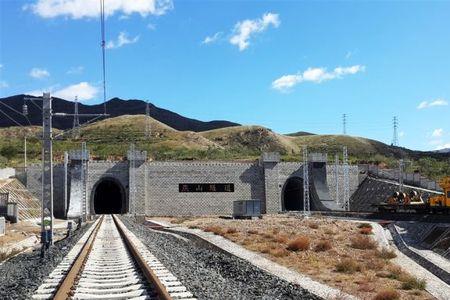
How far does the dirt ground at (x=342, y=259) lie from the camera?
51.1ft

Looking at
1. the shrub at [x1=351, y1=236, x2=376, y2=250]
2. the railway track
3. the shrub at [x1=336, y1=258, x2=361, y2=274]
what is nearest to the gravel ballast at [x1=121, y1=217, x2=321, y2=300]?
the railway track

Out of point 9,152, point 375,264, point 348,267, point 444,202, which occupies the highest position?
point 9,152

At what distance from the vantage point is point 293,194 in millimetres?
72250

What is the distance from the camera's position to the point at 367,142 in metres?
185

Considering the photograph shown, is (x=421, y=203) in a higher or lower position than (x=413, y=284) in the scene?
higher

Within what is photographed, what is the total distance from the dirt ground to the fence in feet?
Answer: 86.2

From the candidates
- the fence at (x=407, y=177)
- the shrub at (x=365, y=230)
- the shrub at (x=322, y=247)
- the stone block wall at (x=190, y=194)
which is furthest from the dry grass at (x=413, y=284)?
the stone block wall at (x=190, y=194)

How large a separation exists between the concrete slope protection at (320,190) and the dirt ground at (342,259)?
27.5 m

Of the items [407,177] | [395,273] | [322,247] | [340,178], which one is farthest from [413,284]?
[340,178]

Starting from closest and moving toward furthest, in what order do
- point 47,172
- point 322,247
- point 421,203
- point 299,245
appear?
point 47,172 < point 299,245 < point 322,247 < point 421,203

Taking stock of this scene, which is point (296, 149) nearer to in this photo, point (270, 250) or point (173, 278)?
point (270, 250)

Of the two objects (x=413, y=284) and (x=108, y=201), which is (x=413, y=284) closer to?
(x=413, y=284)

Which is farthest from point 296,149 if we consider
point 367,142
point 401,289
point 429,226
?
point 401,289

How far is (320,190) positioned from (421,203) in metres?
20.6
